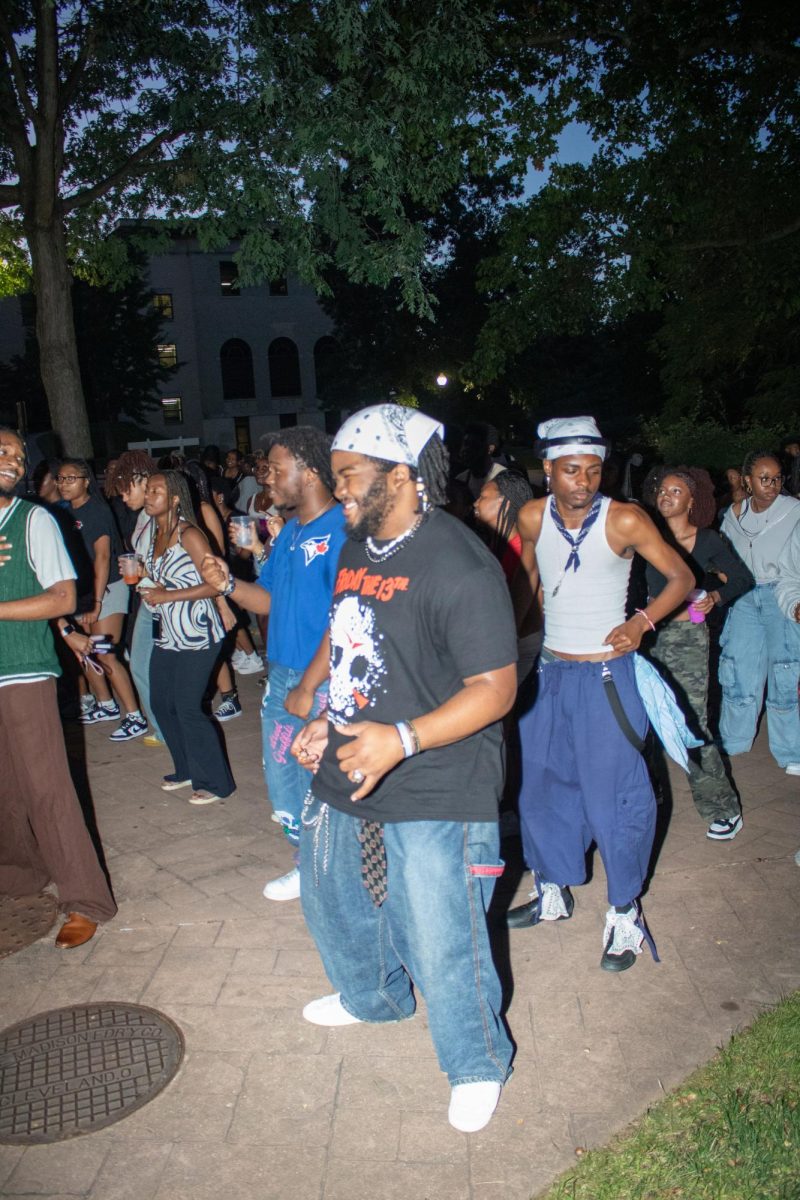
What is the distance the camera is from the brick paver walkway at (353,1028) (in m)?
2.89

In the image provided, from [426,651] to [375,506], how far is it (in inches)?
18.0

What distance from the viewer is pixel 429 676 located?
2.76m

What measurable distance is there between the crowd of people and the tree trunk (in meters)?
5.57

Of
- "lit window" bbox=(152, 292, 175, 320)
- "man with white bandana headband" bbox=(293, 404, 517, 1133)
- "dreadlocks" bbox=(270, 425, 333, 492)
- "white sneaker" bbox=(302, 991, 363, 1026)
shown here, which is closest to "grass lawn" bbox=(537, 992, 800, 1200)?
"man with white bandana headband" bbox=(293, 404, 517, 1133)

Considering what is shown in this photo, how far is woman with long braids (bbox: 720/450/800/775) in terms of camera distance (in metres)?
6.07

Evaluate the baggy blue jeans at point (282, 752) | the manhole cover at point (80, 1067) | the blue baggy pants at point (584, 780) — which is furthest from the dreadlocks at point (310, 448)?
the manhole cover at point (80, 1067)

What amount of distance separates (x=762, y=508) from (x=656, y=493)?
986mm

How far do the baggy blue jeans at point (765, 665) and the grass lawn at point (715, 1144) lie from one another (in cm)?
324

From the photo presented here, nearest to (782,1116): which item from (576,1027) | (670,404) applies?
(576,1027)

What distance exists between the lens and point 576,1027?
3.54 meters

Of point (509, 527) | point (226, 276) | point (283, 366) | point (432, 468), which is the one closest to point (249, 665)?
point (509, 527)

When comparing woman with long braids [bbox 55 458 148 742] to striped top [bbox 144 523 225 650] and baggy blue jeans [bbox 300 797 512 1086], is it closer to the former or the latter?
striped top [bbox 144 523 225 650]

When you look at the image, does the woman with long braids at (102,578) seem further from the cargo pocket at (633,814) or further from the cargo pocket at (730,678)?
the cargo pocket at (633,814)

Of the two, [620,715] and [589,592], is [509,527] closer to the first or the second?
[589,592]
